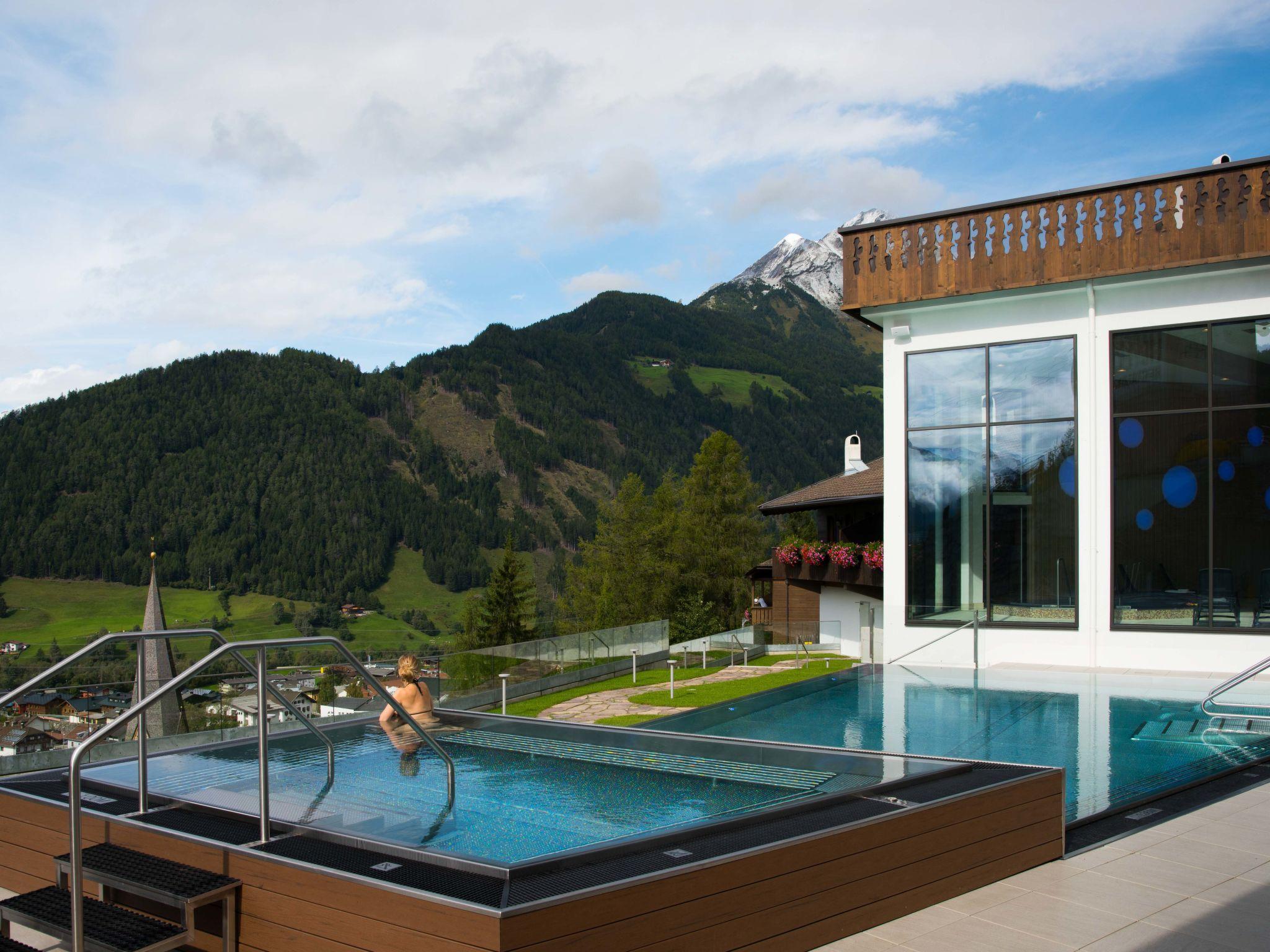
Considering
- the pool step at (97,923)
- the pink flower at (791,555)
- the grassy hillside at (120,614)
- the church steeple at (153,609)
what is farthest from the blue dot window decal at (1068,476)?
the grassy hillside at (120,614)

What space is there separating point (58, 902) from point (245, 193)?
51.6m

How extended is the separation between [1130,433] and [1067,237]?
284 cm

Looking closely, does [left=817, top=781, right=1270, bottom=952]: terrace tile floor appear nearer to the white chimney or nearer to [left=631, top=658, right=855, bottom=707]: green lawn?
[left=631, top=658, right=855, bottom=707]: green lawn

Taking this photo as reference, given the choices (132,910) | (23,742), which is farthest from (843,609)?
(132,910)

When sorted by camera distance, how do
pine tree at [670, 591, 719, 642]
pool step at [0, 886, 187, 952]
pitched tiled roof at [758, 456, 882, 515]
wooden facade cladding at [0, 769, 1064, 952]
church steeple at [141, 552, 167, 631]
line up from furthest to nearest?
1. pine tree at [670, 591, 719, 642]
2. church steeple at [141, 552, 167, 631]
3. pitched tiled roof at [758, 456, 882, 515]
4. pool step at [0, 886, 187, 952]
5. wooden facade cladding at [0, 769, 1064, 952]

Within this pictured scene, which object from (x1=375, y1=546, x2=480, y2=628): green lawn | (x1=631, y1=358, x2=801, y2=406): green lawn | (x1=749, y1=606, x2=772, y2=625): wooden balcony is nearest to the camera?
(x1=749, y1=606, x2=772, y2=625): wooden balcony

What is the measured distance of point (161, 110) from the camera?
24531 mm

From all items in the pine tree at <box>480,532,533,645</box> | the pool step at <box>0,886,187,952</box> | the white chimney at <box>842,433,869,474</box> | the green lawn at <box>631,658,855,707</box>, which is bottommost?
the pine tree at <box>480,532,533,645</box>

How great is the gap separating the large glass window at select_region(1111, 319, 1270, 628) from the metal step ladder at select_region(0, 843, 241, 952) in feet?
41.1

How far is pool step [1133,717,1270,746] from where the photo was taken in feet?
30.4

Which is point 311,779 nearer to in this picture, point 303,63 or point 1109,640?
point 1109,640

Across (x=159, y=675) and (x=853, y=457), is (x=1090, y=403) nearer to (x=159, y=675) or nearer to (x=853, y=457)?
(x=853, y=457)

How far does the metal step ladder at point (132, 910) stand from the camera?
3.79m

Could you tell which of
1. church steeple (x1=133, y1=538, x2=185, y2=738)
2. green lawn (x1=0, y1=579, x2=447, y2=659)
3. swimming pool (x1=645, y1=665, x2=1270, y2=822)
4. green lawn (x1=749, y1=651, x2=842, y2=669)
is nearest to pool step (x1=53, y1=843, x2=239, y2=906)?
church steeple (x1=133, y1=538, x2=185, y2=738)
